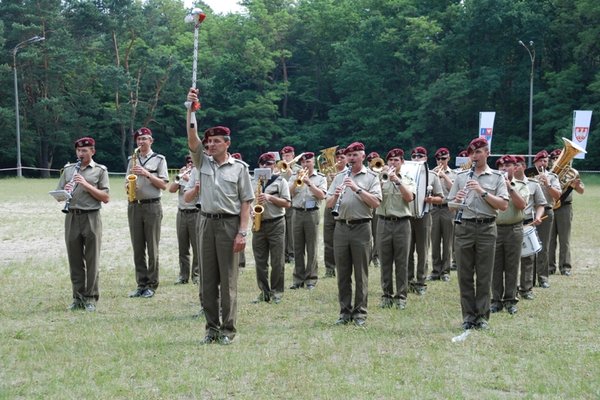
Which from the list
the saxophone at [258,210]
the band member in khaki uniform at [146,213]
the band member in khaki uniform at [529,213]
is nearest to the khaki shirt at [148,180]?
the band member in khaki uniform at [146,213]

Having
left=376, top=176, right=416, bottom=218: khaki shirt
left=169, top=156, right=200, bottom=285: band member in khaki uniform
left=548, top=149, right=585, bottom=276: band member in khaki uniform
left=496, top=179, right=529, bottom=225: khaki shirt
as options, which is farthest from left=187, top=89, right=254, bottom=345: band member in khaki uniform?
left=548, top=149, right=585, bottom=276: band member in khaki uniform

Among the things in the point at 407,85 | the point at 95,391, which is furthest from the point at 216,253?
the point at 407,85

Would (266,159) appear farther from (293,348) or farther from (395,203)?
(293,348)

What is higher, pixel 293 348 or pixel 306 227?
pixel 306 227

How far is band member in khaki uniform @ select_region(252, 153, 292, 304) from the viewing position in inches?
453

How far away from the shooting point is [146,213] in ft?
39.4

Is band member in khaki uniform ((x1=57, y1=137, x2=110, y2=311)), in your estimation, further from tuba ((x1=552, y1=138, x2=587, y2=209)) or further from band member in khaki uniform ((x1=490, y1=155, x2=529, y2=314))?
tuba ((x1=552, y1=138, x2=587, y2=209))

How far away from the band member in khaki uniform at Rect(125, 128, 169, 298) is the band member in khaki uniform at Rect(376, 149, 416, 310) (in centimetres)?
333

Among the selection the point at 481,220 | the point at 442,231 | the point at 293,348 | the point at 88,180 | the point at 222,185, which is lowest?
the point at 293,348

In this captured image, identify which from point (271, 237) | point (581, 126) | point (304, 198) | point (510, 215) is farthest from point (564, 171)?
point (581, 126)

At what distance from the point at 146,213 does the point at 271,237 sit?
1973 mm

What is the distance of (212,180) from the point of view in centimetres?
855

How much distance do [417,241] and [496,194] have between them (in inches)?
121

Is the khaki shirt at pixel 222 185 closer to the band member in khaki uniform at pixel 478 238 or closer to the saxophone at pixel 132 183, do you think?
the band member in khaki uniform at pixel 478 238
